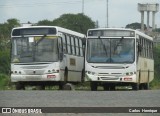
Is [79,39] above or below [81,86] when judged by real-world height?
above

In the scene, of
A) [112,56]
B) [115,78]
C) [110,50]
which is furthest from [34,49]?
[115,78]

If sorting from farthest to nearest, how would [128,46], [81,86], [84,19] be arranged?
[84,19], [81,86], [128,46]

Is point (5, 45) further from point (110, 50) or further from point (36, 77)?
point (110, 50)

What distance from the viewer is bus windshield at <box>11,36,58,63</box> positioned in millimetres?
30250

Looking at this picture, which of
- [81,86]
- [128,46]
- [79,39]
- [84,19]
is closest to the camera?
[128,46]

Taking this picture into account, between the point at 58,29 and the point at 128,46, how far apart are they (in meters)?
3.63

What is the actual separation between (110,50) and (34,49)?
3820 mm

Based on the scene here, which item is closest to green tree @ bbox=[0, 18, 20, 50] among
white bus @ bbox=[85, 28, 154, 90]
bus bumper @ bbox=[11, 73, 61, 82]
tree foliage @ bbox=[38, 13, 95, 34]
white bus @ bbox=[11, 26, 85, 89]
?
tree foliage @ bbox=[38, 13, 95, 34]

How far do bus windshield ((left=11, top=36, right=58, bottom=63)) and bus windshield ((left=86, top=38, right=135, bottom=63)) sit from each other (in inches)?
75.2

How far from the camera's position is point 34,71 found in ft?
99.9

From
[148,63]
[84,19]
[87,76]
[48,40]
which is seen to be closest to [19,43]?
[48,40]

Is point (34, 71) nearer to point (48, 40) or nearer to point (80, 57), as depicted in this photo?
point (48, 40)

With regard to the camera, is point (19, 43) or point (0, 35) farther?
point (0, 35)

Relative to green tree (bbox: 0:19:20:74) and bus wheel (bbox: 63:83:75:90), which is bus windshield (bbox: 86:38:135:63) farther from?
green tree (bbox: 0:19:20:74)
